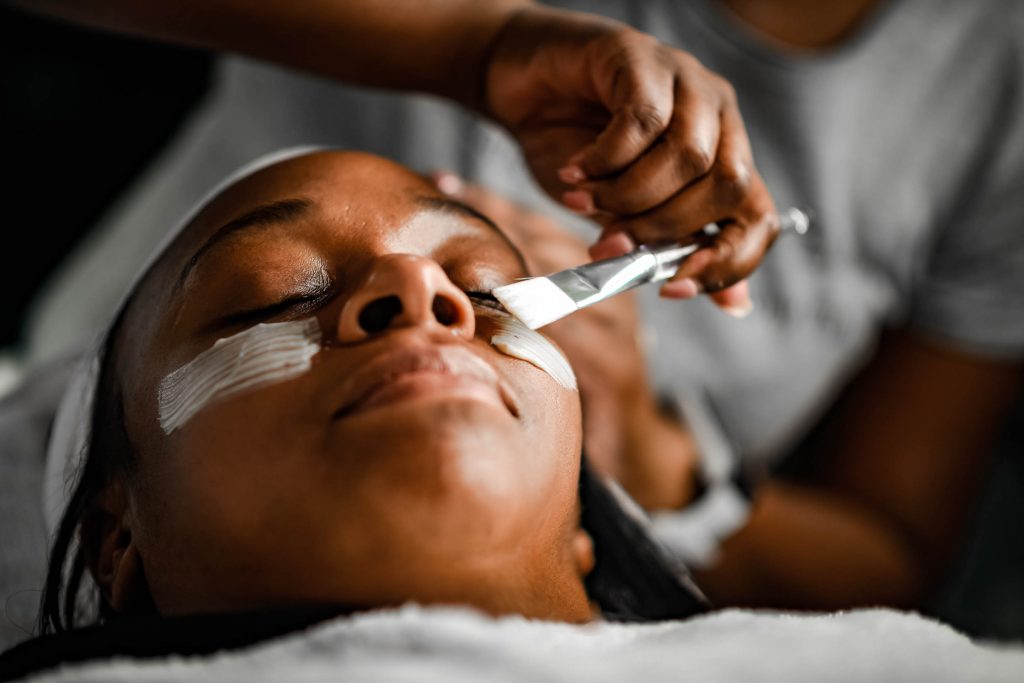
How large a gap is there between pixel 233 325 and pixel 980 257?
2.81 ft

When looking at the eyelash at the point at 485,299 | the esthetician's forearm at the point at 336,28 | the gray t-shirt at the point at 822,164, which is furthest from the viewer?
the gray t-shirt at the point at 822,164

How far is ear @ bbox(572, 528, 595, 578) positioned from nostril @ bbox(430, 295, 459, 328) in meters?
0.18

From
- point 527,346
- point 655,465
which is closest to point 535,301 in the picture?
point 527,346

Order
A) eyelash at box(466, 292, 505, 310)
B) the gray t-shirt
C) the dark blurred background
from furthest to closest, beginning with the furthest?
1. the dark blurred background
2. the gray t-shirt
3. eyelash at box(466, 292, 505, 310)

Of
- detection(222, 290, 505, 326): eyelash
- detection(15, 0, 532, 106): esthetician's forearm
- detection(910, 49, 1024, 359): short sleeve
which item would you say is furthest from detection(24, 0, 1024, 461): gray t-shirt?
detection(222, 290, 505, 326): eyelash

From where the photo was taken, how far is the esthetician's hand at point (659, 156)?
0.51 meters

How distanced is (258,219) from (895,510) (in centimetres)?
83

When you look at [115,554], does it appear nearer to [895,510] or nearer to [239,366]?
[239,366]

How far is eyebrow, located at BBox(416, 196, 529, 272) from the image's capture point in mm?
539

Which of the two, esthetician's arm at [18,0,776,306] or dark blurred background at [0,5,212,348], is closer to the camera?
esthetician's arm at [18,0,776,306]

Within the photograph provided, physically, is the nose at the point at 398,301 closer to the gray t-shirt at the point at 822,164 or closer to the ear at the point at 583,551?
the ear at the point at 583,551

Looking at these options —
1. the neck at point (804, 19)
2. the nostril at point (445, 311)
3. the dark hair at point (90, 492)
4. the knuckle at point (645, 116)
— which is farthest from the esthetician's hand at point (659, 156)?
the neck at point (804, 19)

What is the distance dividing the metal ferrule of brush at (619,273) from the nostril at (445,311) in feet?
0.19

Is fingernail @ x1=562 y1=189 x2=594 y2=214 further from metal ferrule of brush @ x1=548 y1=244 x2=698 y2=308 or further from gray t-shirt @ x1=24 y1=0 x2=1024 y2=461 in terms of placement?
gray t-shirt @ x1=24 y1=0 x2=1024 y2=461
